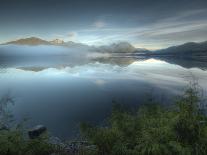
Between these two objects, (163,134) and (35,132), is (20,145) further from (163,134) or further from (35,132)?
(35,132)

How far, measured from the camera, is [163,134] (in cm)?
949

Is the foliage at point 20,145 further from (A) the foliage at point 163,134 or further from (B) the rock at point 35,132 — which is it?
(B) the rock at point 35,132

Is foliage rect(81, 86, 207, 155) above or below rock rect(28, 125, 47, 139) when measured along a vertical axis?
above

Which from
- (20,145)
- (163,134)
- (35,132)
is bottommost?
(35,132)

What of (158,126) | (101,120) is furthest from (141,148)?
(101,120)

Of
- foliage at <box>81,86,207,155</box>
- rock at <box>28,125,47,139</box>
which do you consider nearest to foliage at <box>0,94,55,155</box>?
foliage at <box>81,86,207,155</box>

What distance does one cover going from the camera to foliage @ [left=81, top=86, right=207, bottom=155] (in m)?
9.30

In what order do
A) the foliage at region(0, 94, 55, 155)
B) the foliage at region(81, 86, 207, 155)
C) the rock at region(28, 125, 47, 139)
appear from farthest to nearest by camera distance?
the rock at region(28, 125, 47, 139), the foliage at region(0, 94, 55, 155), the foliage at region(81, 86, 207, 155)

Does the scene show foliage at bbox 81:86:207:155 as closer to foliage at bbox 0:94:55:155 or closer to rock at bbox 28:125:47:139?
foliage at bbox 0:94:55:155

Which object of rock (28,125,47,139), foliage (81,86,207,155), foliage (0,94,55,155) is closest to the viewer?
foliage (81,86,207,155)

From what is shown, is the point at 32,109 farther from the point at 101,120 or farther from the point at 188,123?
the point at 188,123

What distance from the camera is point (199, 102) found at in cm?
1083

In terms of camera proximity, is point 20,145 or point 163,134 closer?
point 163,134

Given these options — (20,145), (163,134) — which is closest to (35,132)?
(20,145)
